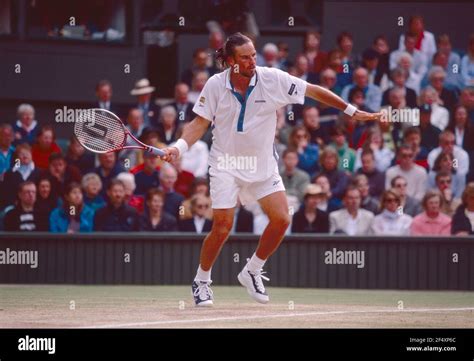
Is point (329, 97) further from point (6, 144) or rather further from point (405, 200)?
point (6, 144)

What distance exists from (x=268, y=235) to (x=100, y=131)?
4.92 ft

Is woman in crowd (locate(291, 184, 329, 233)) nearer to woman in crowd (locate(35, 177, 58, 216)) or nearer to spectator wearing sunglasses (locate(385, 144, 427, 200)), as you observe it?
spectator wearing sunglasses (locate(385, 144, 427, 200))

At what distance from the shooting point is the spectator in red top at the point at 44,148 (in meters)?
15.4

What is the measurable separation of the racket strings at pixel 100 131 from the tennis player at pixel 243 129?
1.59 feet

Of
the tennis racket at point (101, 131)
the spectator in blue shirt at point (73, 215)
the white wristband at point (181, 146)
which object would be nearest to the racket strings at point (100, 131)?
the tennis racket at point (101, 131)

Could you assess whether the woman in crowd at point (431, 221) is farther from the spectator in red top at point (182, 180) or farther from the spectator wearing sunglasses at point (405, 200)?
the spectator in red top at point (182, 180)

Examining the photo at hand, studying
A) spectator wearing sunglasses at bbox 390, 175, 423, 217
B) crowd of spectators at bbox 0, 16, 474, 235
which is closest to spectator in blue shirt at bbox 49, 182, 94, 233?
crowd of spectators at bbox 0, 16, 474, 235

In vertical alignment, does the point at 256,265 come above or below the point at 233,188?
below

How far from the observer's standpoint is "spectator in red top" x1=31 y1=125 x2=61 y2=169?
608 inches

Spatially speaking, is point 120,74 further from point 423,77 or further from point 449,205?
point 449,205

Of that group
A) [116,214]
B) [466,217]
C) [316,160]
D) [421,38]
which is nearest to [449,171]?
[466,217]

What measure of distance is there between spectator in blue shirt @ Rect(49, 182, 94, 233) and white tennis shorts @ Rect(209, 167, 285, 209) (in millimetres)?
4198

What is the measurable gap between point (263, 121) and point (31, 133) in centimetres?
602

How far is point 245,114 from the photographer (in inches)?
404
